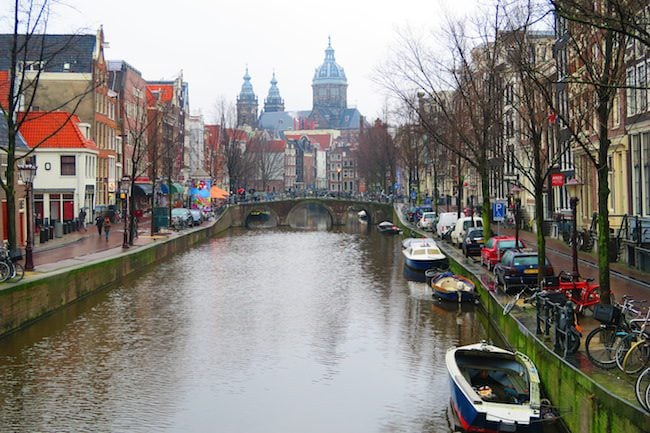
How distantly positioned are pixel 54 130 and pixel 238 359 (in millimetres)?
40348

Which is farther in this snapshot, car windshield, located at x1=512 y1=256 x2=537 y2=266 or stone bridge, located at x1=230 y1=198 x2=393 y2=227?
stone bridge, located at x1=230 y1=198 x2=393 y2=227

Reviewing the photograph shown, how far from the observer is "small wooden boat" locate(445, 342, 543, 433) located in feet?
55.8

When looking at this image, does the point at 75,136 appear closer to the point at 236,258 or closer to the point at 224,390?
the point at 236,258

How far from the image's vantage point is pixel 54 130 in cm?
→ 6169

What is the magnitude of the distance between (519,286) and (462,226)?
22.1 meters

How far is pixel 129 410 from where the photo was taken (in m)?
20.5

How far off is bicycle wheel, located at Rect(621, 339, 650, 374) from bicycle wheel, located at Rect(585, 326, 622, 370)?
361mm

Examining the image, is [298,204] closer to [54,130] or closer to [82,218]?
[82,218]

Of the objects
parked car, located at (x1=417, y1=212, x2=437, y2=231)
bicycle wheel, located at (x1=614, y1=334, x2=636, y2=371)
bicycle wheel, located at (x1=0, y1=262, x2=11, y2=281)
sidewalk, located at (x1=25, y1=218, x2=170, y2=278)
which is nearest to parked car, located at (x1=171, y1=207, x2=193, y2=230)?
sidewalk, located at (x1=25, y1=218, x2=170, y2=278)

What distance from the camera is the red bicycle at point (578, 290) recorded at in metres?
24.1

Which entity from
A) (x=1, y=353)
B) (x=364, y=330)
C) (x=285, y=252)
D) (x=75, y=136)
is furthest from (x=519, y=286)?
(x=75, y=136)

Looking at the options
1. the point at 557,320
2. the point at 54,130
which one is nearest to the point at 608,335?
the point at 557,320

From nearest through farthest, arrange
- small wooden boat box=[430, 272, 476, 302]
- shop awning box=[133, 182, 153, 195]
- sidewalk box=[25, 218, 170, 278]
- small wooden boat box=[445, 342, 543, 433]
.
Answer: small wooden boat box=[445, 342, 543, 433], small wooden boat box=[430, 272, 476, 302], sidewalk box=[25, 218, 170, 278], shop awning box=[133, 182, 153, 195]

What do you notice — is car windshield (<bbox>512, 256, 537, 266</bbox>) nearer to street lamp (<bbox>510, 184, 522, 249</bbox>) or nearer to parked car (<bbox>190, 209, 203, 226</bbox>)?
street lamp (<bbox>510, 184, 522, 249</bbox>)
